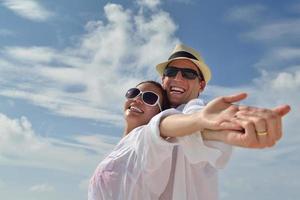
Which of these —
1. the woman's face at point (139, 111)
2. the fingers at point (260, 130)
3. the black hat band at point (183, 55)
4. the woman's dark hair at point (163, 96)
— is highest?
the black hat band at point (183, 55)

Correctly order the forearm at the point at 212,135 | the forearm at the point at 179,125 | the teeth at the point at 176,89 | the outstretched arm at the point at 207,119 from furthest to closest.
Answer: the teeth at the point at 176,89
the forearm at the point at 179,125
the forearm at the point at 212,135
the outstretched arm at the point at 207,119

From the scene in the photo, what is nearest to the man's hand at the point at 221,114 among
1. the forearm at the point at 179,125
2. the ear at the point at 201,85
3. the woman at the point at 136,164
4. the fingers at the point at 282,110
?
the forearm at the point at 179,125

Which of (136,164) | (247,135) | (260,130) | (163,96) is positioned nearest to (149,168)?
(136,164)

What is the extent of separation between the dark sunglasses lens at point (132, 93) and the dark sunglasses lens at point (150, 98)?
0.44 feet

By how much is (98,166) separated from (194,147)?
5.97 feet

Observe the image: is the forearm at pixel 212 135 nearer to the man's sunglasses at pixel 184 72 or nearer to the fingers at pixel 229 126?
the fingers at pixel 229 126

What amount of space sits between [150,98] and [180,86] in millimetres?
394

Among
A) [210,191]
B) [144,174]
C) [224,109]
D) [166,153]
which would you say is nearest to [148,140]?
[166,153]

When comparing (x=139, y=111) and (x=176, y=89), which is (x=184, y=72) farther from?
(x=139, y=111)

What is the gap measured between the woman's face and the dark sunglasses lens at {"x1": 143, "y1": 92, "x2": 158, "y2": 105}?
0.16 ft

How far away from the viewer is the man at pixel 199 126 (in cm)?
354

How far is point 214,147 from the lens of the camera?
4.52m

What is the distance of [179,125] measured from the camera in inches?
182

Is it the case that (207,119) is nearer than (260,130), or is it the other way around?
(260,130)
